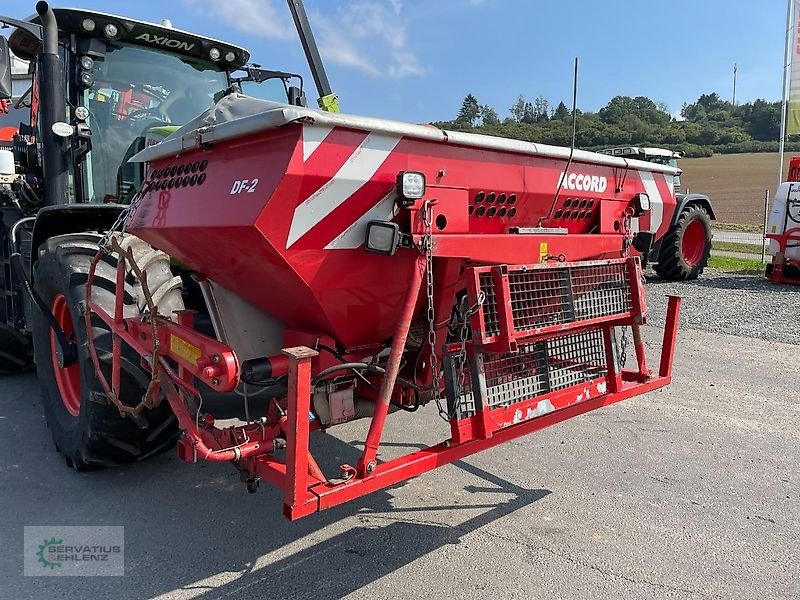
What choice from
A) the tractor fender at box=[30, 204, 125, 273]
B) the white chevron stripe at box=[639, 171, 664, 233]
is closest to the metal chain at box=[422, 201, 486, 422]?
the white chevron stripe at box=[639, 171, 664, 233]

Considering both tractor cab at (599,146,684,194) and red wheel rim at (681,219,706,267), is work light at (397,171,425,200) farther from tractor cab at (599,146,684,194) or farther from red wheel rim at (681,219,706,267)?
red wheel rim at (681,219,706,267)

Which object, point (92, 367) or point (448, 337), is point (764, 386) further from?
point (92, 367)

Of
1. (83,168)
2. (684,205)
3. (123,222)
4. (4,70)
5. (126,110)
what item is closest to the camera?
(123,222)

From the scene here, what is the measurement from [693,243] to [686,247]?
0.13 metres

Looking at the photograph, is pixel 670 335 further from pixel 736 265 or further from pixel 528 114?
pixel 736 265

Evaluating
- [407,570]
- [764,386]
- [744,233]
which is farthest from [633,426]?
[744,233]

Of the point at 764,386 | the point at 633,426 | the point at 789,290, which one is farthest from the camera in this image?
the point at 789,290

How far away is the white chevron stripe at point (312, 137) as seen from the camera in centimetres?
209

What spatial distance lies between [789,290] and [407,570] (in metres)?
9.41

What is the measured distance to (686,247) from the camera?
1132 centimetres

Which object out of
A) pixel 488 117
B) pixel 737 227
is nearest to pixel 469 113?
pixel 488 117

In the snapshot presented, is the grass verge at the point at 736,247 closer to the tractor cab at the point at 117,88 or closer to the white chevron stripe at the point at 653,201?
the white chevron stripe at the point at 653,201

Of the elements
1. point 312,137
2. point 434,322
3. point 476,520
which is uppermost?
point 312,137

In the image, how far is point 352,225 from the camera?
2.35 m
